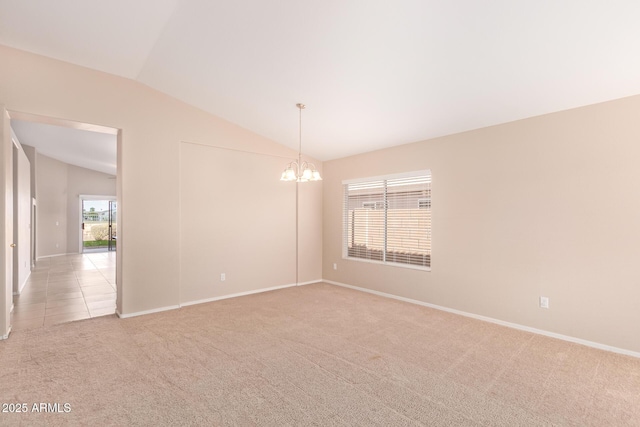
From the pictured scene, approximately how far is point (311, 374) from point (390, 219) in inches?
133

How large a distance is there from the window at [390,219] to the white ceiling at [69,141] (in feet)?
16.6

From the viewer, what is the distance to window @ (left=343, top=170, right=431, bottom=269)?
16.7 feet

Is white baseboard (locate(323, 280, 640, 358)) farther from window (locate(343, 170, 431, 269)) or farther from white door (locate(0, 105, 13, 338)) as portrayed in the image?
white door (locate(0, 105, 13, 338))

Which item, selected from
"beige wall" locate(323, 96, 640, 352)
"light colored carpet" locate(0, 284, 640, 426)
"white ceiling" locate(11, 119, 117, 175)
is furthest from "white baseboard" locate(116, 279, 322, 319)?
"white ceiling" locate(11, 119, 117, 175)

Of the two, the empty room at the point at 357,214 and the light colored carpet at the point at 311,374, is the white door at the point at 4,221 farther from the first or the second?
the light colored carpet at the point at 311,374

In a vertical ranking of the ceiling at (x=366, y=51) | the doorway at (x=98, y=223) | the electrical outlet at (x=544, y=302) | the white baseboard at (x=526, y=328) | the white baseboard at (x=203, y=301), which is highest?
the ceiling at (x=366, y=51)

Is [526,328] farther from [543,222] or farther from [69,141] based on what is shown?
[69,141]

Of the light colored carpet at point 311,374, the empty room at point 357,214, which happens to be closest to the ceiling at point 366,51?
the empty room at point 357,214

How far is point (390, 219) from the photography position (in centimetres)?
561

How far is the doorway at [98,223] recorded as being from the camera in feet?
41.1

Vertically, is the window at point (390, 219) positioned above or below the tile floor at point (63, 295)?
above

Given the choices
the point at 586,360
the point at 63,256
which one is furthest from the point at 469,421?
the point at 63,256

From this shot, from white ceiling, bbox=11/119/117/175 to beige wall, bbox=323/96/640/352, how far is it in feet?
21.4

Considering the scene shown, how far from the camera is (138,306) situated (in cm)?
448
